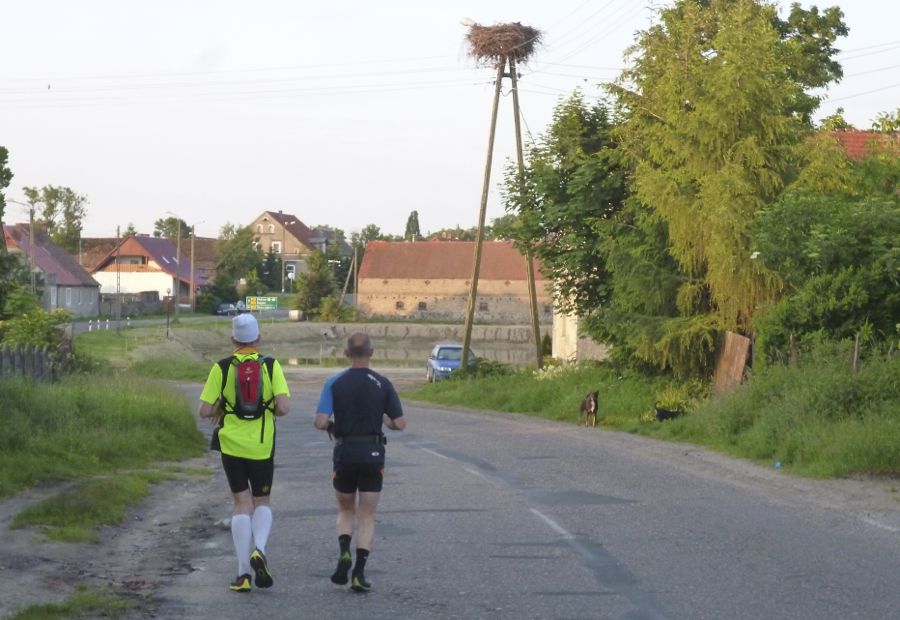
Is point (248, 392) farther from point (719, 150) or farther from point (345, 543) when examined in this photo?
point (719, 150)

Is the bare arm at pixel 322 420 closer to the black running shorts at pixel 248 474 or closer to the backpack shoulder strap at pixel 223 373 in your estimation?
the black running shorts at pixel 248 474

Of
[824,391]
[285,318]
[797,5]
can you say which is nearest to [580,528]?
[824,391]

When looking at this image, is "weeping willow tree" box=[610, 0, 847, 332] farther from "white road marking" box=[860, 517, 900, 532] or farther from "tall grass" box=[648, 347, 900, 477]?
"white road marking" box=[860, 517, 900, 532]

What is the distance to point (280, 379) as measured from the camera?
30.8ft

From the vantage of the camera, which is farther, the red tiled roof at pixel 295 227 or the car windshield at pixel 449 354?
the red tiled roof at pixel 295 227

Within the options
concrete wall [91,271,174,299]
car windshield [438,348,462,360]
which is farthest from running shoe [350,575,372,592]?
concrete wall [91,271,174,299]

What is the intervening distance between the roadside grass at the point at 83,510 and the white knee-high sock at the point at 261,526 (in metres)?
2.76

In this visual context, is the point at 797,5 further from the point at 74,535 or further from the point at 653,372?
the point at 74,535

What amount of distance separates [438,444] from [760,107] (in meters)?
9.45

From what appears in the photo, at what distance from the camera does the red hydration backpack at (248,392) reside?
9241 millimetres

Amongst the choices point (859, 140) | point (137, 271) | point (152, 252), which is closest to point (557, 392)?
point (859, 140)

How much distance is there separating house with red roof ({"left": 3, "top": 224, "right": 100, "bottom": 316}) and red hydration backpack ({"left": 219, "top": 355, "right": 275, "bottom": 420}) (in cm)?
8123

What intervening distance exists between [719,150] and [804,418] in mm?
8394

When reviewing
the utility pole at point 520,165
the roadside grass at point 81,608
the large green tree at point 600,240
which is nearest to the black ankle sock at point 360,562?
the roadside grass at point 81,608
